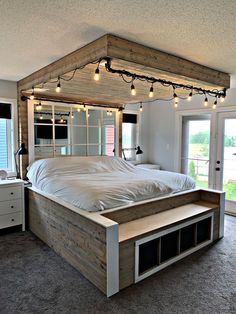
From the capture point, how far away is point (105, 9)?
189 cm

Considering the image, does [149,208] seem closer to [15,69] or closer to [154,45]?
[154,45]

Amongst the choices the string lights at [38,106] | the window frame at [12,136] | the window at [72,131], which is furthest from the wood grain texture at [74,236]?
the string lights at [38,106]

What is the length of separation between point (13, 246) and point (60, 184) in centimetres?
106

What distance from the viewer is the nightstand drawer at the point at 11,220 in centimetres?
371

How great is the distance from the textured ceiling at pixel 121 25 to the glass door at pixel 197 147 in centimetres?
245

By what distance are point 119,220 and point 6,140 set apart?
9.12 ft

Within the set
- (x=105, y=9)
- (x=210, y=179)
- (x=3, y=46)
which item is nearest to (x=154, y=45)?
(x=105, y=9)

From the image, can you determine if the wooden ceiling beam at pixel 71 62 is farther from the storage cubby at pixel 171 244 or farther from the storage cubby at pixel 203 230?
the storage cubby at pixel 203 230

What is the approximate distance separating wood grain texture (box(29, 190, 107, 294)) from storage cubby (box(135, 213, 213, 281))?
16.2 inches

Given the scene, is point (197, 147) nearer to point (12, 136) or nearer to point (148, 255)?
point (148, 255)

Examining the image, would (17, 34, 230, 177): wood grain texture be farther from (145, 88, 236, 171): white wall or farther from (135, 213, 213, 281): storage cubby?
(135, 213, 213, 281): storage cubby

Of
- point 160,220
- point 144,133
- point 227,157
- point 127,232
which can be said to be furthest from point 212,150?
point 127,232

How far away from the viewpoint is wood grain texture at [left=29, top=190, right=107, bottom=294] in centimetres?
236

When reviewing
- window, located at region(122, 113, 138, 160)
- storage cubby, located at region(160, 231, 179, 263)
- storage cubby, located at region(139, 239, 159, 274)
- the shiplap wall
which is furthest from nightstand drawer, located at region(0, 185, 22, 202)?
window, located at region(122, 113, 138, 160)
